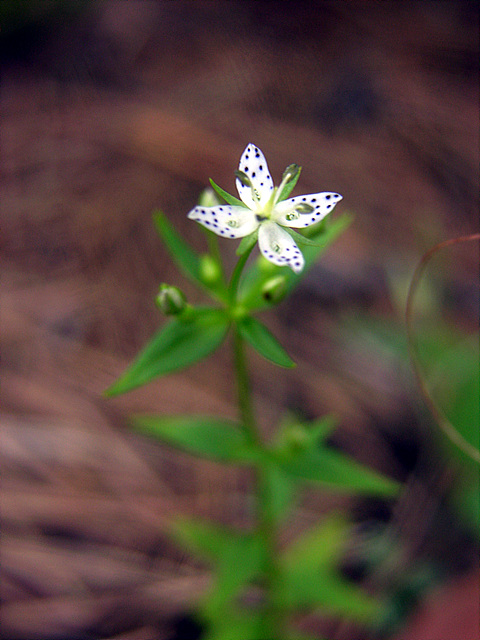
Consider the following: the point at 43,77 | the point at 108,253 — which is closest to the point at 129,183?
the point at 108,253

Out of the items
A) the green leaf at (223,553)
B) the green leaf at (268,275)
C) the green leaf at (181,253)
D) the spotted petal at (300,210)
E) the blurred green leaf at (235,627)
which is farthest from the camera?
the blurred green leaf at (235,627)

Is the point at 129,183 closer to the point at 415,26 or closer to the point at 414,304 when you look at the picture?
the point at 414,304

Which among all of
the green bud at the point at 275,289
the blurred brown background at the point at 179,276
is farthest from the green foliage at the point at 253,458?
the blurred brown background at the point at 179,276

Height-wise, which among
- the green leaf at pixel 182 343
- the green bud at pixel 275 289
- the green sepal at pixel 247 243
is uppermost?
the green sepal at pixel 247 243

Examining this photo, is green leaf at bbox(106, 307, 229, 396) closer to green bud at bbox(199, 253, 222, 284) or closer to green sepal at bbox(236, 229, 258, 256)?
green bud at bbox(199, 253, 222, 284)

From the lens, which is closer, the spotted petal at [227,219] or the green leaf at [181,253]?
the spotted petal at [227,219]

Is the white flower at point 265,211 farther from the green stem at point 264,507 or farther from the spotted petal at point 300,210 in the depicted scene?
the green stem at point 264,507

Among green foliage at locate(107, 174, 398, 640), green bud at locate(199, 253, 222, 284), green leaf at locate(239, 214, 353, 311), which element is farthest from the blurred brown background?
green bud at locate(199, 253, 222, 284)
